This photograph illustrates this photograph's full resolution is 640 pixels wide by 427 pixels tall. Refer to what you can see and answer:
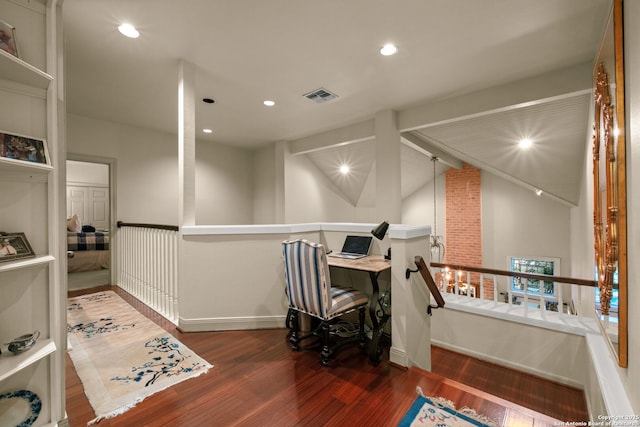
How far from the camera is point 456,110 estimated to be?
12.0 feet

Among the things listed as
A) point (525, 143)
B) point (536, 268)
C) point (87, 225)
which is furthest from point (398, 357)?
point (87, 225)

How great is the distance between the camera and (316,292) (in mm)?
2117

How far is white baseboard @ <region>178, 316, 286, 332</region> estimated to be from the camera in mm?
2791

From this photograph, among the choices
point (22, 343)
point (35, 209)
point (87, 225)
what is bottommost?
point (22, 343)

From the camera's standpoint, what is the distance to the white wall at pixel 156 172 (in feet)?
14.3

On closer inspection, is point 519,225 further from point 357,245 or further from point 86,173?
point 86,173

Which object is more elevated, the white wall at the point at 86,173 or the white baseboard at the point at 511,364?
the white wall at the point at 86,173

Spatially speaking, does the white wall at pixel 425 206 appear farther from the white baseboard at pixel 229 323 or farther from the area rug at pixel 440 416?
the area rug at pixel 440 416

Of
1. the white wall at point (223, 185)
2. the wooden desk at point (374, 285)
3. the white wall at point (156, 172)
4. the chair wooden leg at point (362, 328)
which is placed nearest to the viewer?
the wooden desk at point (374, 285)

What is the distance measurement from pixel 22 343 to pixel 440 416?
7.03 ft

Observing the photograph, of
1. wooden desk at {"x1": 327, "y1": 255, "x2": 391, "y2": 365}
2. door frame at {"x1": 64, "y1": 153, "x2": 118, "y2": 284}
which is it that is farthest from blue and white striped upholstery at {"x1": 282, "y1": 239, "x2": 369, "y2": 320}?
door frame at {"x1": 64, "y1": 153, "x2": 118, "y2": 284}

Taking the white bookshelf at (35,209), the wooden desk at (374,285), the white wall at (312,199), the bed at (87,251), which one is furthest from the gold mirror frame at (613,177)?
the bed at (87,251)

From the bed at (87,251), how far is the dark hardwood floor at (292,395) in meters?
4.37

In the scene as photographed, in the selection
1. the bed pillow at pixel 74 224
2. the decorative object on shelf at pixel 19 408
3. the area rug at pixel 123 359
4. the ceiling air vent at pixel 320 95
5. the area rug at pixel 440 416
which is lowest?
the area rug at pixel 440 416
